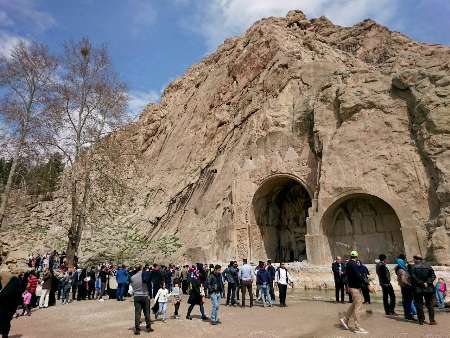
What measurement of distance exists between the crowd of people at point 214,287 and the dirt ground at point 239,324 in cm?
35

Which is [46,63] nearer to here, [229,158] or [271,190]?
[229,158]

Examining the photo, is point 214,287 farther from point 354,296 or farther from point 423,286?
point 423,286

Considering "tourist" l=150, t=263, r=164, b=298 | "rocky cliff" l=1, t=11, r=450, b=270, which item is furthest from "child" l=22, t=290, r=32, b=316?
"rocky cliff" l=1, t=11, r=450, b=270

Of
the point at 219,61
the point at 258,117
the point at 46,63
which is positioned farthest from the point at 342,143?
the point at 219,61

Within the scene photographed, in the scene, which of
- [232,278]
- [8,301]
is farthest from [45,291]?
[232,278]

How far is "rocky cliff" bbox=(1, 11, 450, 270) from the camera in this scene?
16.8m

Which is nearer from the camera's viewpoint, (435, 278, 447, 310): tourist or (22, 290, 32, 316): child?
(435, 278, 447, 310): tourist

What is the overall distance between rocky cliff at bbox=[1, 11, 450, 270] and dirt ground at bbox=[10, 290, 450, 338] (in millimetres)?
7070

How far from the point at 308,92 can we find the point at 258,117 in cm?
380

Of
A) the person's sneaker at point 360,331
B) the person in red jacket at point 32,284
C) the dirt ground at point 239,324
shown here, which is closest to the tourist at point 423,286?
the dirt ground at point 239,324

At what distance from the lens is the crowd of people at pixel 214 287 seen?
782cm

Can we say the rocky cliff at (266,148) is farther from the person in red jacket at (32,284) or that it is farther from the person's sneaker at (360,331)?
the person in red jacket at (32,284)

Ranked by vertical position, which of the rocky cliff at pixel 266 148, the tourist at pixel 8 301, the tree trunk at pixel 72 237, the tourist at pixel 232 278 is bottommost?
the tourist at pixel 8 301

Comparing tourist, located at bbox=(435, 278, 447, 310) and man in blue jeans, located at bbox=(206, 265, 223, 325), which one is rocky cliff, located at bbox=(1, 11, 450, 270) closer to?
tourist, located at bbox=(435, 278, 447, 310)
